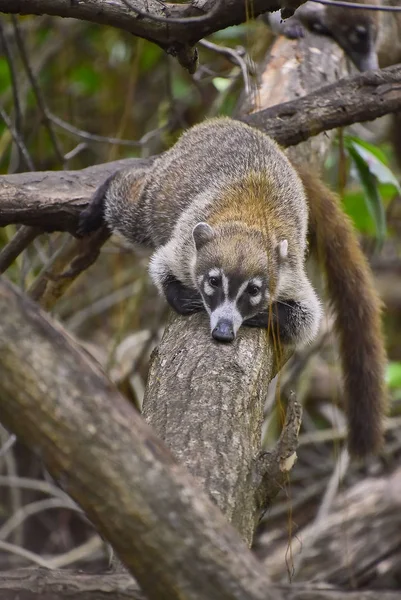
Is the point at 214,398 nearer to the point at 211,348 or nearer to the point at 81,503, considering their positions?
the point at 211,348

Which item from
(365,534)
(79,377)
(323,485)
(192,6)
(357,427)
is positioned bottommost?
(323,485)

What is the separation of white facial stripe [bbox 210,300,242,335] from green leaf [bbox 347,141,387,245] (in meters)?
1.57

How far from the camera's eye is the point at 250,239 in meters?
3.70

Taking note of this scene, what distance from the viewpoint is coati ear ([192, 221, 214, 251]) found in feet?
12.4

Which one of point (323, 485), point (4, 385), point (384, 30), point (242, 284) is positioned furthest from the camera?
point (384, 30)

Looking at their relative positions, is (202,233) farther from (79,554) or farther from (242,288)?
(79,554)

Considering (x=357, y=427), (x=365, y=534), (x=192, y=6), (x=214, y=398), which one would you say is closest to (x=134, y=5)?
(x=192, y=6)

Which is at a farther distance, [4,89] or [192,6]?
[4,89]

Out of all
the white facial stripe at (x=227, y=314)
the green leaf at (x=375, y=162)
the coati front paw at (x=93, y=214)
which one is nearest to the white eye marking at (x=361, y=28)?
the green leaf at (x=375, y=162)

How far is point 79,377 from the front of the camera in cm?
166

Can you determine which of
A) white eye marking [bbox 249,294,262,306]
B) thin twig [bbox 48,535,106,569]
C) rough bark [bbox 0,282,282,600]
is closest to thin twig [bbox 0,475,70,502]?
thin twig [bbox 48,535,106,569]

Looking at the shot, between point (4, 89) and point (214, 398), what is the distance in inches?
203

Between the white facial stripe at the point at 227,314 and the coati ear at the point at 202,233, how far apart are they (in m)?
0.43

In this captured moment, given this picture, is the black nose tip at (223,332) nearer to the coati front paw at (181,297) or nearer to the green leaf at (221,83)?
the coati front paw at (181,297)
